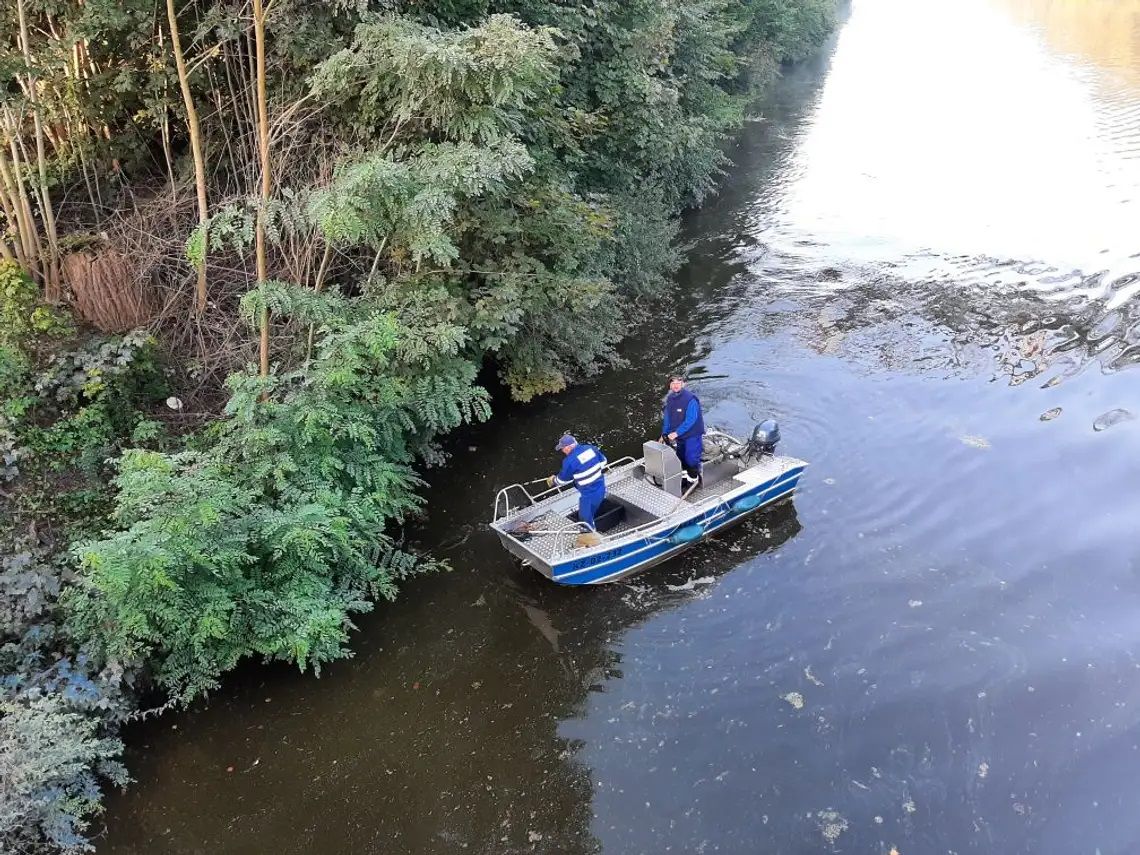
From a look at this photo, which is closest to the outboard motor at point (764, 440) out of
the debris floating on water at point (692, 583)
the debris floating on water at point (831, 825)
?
the debris floating on water at point (692, 583)

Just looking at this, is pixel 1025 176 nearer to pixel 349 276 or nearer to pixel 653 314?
pixel 653 314

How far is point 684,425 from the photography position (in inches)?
421

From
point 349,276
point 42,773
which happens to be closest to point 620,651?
point 42,773

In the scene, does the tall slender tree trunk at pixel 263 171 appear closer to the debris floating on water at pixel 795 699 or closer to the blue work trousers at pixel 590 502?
the blue work trousers at pixel 590 502

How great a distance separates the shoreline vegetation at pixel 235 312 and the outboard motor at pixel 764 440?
129 inches

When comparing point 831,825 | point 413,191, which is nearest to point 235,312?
point 413,191

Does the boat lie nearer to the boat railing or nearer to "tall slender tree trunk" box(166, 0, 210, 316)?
the boat railing

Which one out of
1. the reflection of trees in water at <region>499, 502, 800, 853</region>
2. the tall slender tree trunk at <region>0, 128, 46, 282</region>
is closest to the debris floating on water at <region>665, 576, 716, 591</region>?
the reflection of trees in water at <region>499, 502, 800, 853</region>

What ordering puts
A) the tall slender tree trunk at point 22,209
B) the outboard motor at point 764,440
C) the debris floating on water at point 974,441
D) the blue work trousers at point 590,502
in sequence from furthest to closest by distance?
1. the debris floating on water at point 974,441
2. the outboard motor at point 764,440
3. the tall slender tree trunk at point 22,209
4. the blue work trousers at point 590,502

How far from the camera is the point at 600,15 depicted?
547 inches

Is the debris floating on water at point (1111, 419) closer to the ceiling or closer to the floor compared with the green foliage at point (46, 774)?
closer to the floor

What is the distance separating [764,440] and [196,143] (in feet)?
29.5

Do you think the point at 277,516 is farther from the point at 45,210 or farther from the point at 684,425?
the point at 45,210

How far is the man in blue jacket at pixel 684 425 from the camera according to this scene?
10.7 meters
